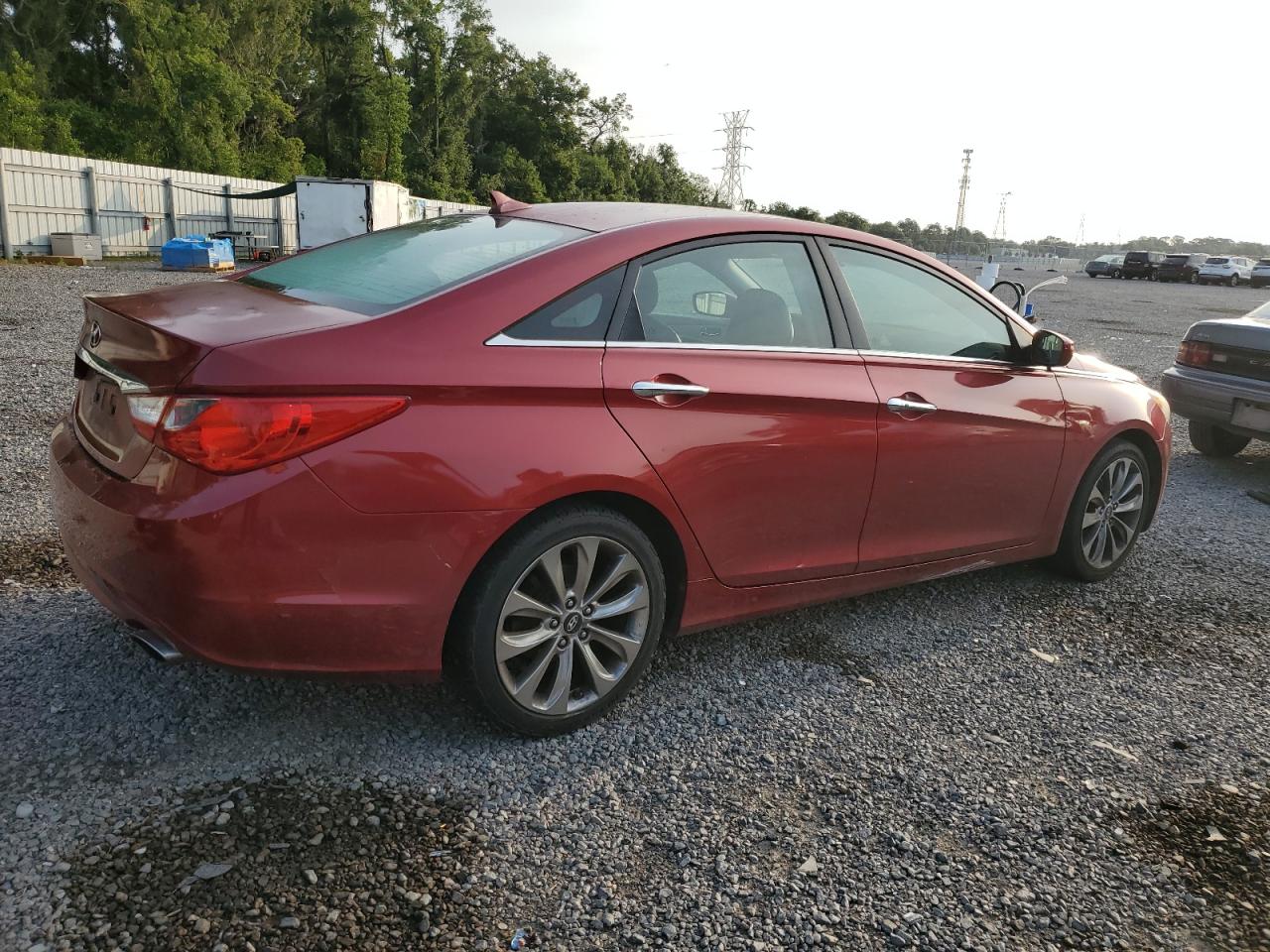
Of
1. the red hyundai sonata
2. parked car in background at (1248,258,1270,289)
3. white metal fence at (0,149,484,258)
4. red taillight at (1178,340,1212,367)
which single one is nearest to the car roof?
the red hyundai sonata

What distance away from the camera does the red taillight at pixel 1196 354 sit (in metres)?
7.33

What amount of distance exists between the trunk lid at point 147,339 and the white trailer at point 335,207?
26770 mm

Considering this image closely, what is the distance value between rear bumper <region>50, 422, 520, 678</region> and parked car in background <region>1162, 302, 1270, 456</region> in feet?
20.8

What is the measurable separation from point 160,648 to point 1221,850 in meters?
2.90

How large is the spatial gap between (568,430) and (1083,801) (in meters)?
1.85

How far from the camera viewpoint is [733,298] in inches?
132

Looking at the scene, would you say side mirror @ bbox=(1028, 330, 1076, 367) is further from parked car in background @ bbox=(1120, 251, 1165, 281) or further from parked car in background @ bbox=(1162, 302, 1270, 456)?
parked car in background @ bbox=(1120, 251, 1165, 281)

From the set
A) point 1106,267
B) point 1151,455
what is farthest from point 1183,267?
point 1151,455

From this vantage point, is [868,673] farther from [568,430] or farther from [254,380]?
[254,380]

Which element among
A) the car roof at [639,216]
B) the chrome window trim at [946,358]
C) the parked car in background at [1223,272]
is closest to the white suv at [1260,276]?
the parked car in background at [1223,272]

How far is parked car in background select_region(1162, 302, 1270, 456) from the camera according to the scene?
6.91 meters

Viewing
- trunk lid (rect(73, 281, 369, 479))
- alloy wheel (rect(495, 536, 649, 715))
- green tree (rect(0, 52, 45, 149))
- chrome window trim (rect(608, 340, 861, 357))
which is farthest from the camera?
green tree (rect(0, 52, 45, 149))

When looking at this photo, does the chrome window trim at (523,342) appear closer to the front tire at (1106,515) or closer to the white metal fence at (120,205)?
the front tire at (1106,515)

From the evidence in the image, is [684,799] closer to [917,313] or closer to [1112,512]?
[917,313]
